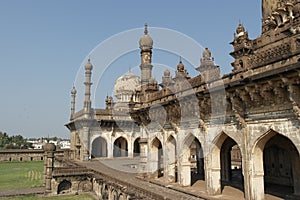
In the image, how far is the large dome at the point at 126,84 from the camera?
39.9m

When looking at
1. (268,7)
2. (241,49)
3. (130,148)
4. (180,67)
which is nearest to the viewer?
(241,49)

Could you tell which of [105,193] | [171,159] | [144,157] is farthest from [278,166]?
[105,193]

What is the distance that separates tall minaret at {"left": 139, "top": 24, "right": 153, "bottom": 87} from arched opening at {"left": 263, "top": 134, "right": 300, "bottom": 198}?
26.0 feet

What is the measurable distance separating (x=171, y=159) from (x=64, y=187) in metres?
7.87

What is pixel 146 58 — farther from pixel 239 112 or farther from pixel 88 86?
pixel 88 86

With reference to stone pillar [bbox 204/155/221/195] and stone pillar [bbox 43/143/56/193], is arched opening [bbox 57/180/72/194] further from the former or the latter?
stone pillar [bbox 204/155/221/195]

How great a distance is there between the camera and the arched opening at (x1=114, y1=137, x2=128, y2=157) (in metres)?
32.6

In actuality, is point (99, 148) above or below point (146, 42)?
below

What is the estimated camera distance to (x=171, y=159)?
14.4 meters

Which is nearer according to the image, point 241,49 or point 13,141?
point 241,49

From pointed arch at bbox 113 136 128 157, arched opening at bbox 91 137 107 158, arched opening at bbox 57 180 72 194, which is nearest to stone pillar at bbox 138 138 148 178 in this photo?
arched opening at bbox 57 180 72 194

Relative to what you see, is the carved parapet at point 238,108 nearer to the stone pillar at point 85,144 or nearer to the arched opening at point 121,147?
the stone pillar at point 85,144

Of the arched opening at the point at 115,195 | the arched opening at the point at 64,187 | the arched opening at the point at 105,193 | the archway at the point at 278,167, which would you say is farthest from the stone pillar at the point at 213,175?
the arched opening at the point at 64,187

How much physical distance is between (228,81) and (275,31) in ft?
12.8
